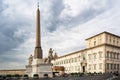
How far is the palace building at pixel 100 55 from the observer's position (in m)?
61.8

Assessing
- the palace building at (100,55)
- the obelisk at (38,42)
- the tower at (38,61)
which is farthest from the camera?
the palace building at (100,55)

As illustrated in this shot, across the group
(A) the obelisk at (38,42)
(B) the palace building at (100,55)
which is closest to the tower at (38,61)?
(A) the obelisk at (38,42)

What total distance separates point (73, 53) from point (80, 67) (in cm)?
826

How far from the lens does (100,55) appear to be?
207 feet

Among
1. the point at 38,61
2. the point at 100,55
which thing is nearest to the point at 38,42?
the point at 38,61

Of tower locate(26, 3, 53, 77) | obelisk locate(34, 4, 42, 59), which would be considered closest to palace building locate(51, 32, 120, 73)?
tower locate(26, 3, 53, 77)

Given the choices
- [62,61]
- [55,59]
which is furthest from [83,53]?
[55,59]

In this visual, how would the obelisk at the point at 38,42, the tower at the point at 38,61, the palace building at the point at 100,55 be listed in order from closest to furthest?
1. the tower at the point at 38,61
2. the obelisk at the point at 38,42
3. the palace building at the point at 100,55

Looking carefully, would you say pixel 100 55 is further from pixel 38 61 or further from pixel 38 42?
pixel 38 61

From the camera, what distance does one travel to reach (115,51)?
6556 centimetres

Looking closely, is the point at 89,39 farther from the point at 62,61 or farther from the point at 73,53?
the point at 62,61

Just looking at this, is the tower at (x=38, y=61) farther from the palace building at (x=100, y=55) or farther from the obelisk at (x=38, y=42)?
the palace building at (x=100, y=55)

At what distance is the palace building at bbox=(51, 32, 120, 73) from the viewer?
6178 centimetres

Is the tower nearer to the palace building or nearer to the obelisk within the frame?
the obelisk
